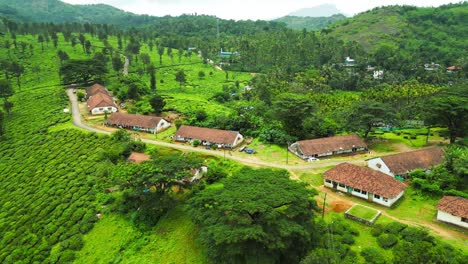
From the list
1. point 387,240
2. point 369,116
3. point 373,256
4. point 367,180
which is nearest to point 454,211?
point 387,240

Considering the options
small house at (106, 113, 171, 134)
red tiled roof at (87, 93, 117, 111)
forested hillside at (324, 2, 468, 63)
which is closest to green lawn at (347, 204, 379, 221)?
small house at (106, 113, 171, 134)

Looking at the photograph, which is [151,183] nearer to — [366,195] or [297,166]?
[297,166]

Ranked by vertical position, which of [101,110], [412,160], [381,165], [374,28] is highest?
[374,28]

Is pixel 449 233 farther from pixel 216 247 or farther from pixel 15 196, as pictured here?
pixel 15 196

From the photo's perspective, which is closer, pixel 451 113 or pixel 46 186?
pixel 46 186

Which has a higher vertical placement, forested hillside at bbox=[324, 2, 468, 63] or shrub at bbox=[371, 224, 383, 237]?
forested hillside at bbox=[324, 2, 468, 63]

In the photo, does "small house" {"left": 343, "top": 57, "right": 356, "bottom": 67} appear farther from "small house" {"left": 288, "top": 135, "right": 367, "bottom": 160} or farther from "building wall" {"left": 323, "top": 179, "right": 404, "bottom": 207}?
"building wall" {"left": 323, "top": 179, "right": 404, "bottom": 207}
